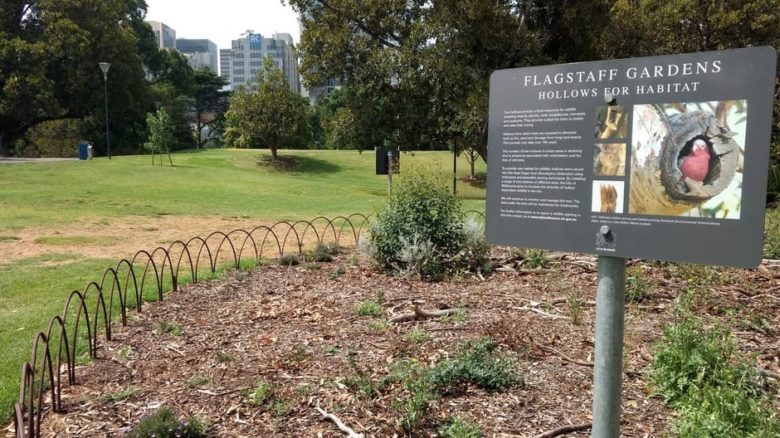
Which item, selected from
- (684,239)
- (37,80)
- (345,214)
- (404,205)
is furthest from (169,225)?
(37,80)

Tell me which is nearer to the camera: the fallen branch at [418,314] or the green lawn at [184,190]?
the fallen branch at [418,314]

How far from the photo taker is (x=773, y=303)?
16.6 feet

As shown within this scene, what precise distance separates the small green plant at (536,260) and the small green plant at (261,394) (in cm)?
403

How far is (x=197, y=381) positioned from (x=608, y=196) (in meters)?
2.84

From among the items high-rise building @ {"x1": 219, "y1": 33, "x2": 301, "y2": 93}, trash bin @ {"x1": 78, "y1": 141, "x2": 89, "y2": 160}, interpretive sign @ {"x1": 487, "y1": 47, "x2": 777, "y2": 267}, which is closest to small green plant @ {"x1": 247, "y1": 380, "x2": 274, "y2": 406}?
interpretive sign @ {"x1": 487, "y1": 47, "x2": 777, "y2": 267}

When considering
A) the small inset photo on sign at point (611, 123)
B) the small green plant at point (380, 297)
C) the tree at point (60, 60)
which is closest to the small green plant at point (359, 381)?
the small green plant at point (380, 297)

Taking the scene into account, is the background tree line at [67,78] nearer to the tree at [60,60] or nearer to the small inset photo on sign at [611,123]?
the tree at [60,60]

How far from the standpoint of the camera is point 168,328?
502 cm

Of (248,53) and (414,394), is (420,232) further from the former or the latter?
(248,53)

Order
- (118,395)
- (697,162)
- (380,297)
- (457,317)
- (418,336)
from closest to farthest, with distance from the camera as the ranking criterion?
Result: (697,162)
(118,395)
(418,336)
(457,317)
(380,297)

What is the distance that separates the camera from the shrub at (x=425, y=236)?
654 cm

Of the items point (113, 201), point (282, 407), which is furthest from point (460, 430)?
point (113, 201)

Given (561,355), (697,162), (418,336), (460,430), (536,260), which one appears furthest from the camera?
(536,260)

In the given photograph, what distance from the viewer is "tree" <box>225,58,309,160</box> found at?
108ft
